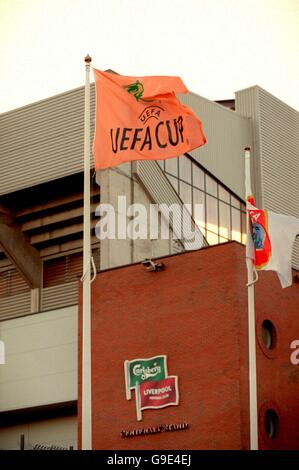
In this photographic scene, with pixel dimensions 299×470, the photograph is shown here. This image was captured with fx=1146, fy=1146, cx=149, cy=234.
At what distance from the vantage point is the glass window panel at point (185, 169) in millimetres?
45969

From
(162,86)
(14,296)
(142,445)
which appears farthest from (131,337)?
(14,296)

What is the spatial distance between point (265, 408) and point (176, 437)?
2.76 m

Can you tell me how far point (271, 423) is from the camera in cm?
3416

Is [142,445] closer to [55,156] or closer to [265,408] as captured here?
[265,408]

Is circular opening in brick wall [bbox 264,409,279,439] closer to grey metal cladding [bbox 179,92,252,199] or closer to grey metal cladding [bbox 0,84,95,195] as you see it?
grey metal cladding [bbox 0,84,95,195]

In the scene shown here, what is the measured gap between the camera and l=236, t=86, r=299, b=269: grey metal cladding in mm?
52125

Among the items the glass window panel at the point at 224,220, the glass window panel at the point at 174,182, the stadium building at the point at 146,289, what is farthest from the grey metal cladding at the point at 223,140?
the glass window panel at the point at 174,182

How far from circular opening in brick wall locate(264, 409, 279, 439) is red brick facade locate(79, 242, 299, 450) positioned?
174mm

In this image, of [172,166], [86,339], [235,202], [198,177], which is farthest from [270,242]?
[235,202]

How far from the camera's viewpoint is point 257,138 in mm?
52438

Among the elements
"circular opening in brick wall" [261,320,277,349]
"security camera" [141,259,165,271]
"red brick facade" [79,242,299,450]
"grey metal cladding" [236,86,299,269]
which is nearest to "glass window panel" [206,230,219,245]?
"grey metal cladding" [236,86,299,269]

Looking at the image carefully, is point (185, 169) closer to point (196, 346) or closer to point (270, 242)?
point (196, 346)

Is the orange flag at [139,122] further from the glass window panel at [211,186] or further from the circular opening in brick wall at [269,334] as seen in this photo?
the glass window panel at [211,186]

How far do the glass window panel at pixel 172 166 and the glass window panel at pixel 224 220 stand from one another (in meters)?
4.07
